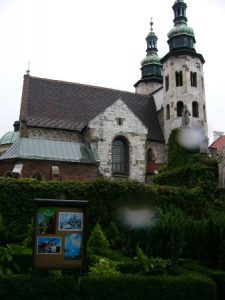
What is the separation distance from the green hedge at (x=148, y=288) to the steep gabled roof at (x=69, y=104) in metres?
26.7

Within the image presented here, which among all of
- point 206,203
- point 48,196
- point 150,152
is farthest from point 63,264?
point 150,152

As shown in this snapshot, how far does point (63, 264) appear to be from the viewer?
862cm

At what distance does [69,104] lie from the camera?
125 feet

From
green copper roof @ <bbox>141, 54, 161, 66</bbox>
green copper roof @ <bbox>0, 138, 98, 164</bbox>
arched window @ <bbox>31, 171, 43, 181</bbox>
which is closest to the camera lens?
arched window @ <bbox>31, 171, 43, 181</bbox>

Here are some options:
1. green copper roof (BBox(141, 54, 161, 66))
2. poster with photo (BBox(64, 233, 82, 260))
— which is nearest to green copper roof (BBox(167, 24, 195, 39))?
green copper roof (BBox(141, 54, 161, 66))

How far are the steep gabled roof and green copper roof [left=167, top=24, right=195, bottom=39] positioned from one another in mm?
7431

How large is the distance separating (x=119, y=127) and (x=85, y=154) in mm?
5438

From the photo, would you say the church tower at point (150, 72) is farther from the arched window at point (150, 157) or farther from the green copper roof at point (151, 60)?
the arched window at point (150, 157)

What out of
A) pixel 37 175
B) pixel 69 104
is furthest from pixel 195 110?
pixel 37 175

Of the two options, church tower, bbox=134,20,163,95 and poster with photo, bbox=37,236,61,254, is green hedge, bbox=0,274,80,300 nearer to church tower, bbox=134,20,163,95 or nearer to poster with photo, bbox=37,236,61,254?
poster with photo, bbox=37,236,61,254

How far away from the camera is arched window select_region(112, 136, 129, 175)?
34.8 meters

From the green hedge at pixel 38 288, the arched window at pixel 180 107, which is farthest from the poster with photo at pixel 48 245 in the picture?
the arched window at pixel 180 107

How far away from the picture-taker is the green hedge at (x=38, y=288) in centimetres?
802

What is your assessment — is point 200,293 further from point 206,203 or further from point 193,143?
point 193,143
